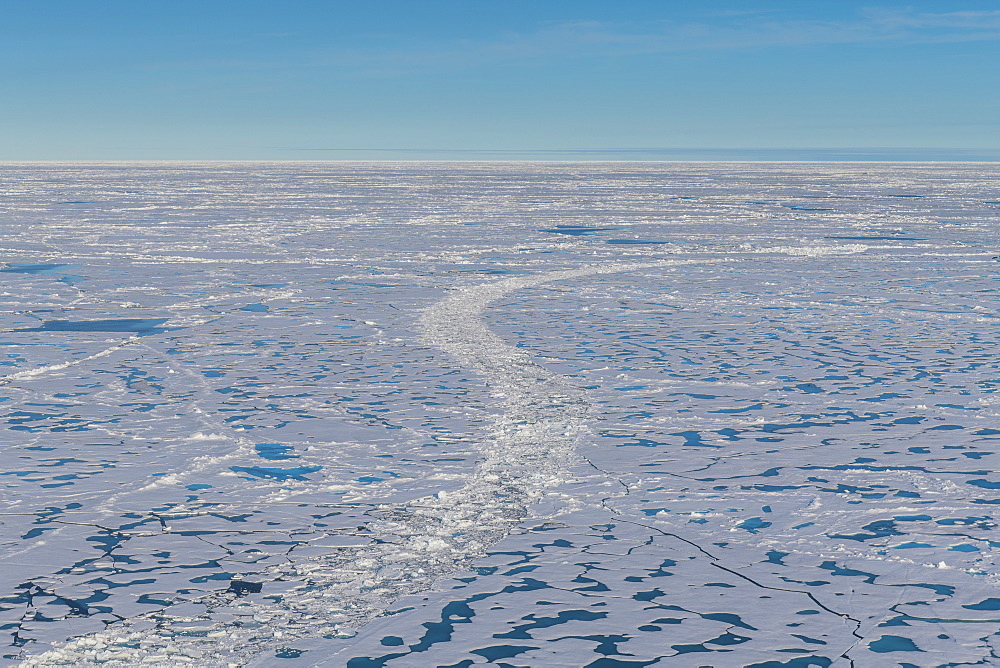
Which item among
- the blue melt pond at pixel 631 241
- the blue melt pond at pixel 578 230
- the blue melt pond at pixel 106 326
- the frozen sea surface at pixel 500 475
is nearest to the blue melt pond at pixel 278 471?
the frozen sea surface at pixel 500 475

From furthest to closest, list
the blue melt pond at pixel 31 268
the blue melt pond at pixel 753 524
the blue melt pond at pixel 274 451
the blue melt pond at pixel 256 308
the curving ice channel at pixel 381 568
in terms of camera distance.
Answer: the blue melt pond at pixel 31 268, the blue melt pond at pixel 256 308, the blue melt pond at pixel 274 451, the blue melt pond at pixel 753 524, the curving ice channel at pixel 381 568

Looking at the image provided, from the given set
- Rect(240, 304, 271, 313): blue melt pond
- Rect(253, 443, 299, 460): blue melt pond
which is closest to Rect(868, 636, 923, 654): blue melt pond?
Rect(253, 443, 299, 460): blue melt pond

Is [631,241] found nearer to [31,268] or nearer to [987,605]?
[31,268]

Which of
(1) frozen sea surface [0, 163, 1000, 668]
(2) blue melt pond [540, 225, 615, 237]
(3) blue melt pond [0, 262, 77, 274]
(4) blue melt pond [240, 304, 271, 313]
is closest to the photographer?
Result: (1) frozen sea surface [0, 163, 1000, 668]

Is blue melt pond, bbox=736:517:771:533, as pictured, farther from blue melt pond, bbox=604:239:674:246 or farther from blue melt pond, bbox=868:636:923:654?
blue melt pond, bbox=604:239:674:246

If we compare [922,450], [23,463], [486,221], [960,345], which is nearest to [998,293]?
[960,345]

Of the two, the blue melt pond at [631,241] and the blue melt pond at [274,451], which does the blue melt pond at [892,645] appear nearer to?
the blue melt pond at [274,451]
